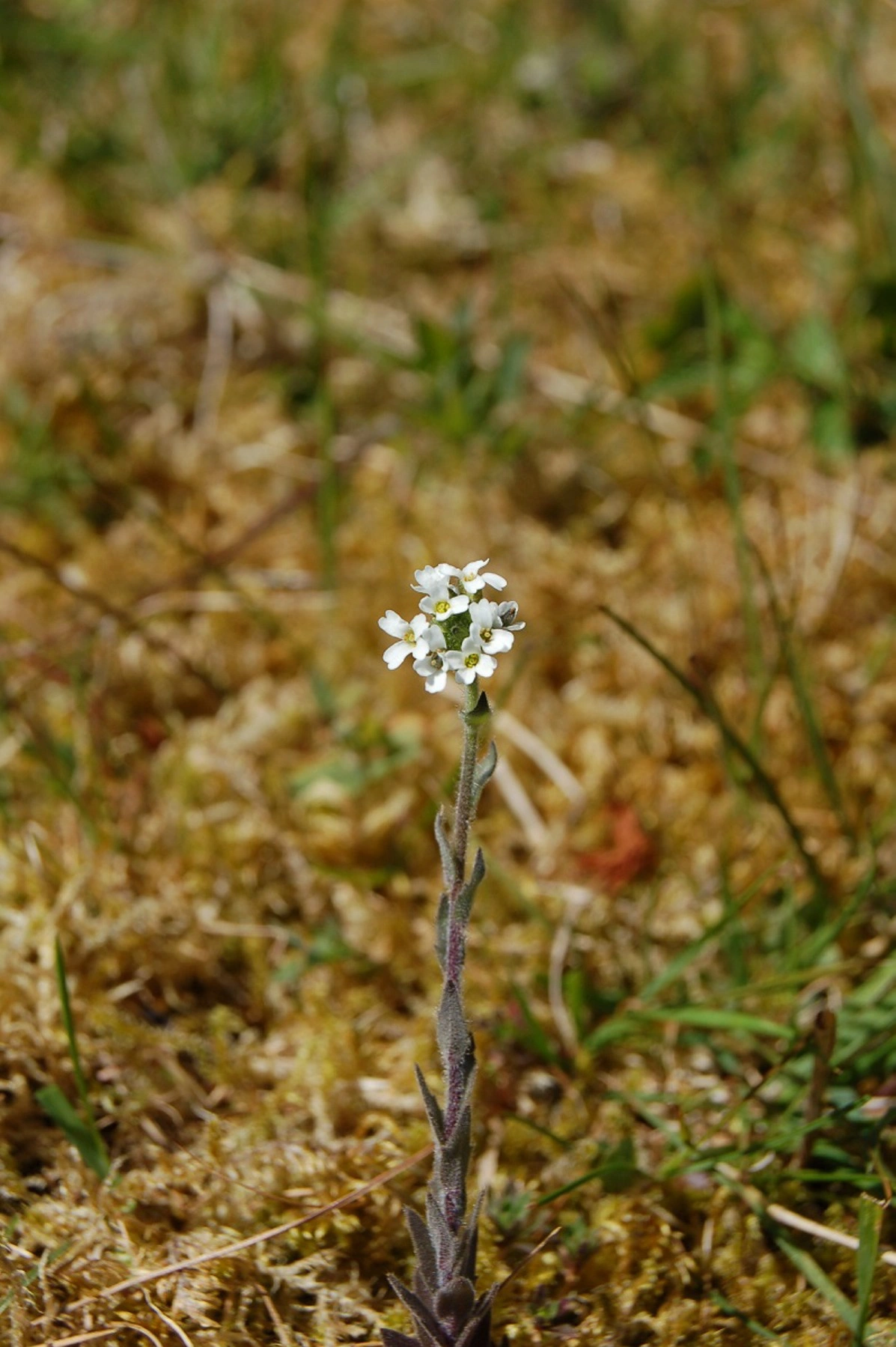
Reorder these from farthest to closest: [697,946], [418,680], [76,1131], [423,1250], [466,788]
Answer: [418,680] → [697,946] → [76,1131] → [423,1250] → [466,788]

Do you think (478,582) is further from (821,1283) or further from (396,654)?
(821,1283)

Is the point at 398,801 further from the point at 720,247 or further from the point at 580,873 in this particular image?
the point at 720,247

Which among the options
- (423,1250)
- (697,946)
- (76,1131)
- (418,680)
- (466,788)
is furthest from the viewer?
(418,680)

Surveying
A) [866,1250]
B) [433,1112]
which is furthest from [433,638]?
[866,1250]

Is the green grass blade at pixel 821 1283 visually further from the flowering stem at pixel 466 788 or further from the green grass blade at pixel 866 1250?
the flowering stem at pixel 466 788

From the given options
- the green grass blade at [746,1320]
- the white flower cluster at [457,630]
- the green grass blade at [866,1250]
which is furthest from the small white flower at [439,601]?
the green grass blade at [746,1320]

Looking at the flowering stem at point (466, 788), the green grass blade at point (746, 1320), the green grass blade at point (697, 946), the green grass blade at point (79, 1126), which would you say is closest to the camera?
the flowering stem at point (466, 788)
